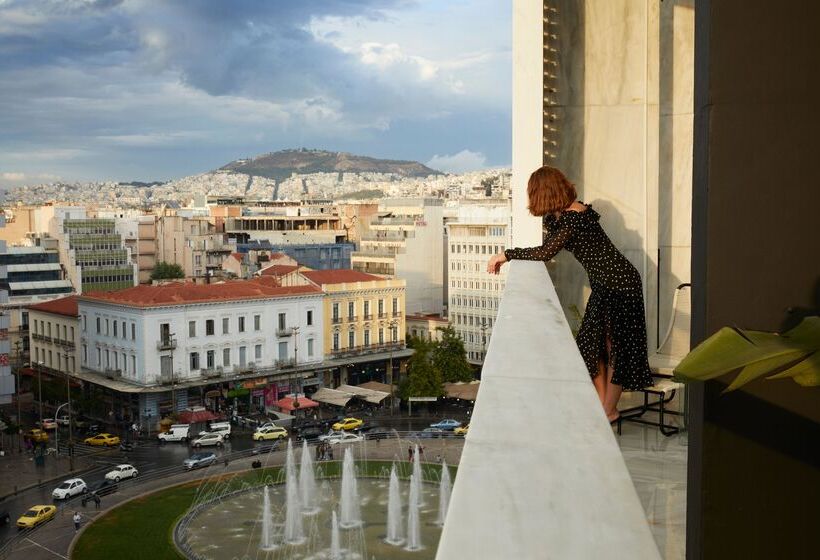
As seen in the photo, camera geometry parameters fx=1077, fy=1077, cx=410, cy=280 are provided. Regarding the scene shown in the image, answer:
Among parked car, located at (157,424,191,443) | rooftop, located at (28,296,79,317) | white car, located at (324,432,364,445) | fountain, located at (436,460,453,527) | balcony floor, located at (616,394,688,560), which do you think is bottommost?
parked car, located at (157,424,191,443)

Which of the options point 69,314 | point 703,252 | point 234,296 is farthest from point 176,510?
point 703,252

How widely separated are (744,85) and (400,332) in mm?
36978

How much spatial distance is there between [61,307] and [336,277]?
9.23 m

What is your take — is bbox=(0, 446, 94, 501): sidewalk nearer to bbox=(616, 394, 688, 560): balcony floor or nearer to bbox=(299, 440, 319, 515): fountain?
bbox=(299, 440, 319, 515): fountain

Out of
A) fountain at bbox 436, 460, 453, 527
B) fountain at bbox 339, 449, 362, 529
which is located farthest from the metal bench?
fountain at bbox 339, 449, 362, 529

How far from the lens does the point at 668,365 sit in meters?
3.81

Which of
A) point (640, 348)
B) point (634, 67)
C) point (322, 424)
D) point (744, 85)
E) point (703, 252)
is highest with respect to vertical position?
point (634, 67)

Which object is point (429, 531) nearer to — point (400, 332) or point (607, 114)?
point (607, 114)

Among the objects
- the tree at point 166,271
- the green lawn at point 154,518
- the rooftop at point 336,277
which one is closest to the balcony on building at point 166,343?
the rooftop at point 336,277

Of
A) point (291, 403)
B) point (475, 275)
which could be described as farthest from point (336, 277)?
point (475, 275)

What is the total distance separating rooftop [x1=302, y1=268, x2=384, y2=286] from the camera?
119 ft

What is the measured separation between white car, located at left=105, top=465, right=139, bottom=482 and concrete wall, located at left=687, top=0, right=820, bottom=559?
77.5ft

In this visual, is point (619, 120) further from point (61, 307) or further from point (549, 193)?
point (61, 307)

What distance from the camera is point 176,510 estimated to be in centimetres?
2091
